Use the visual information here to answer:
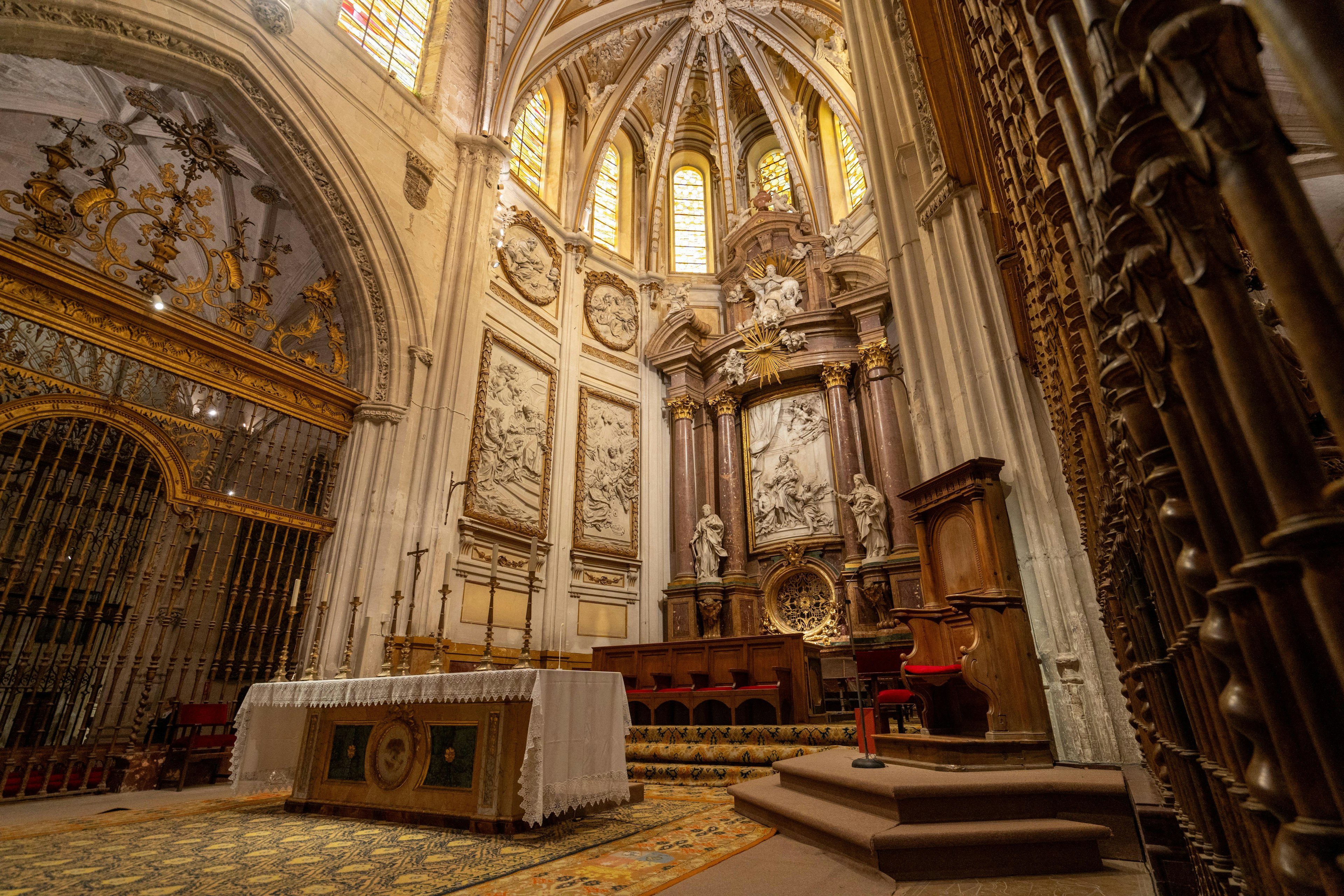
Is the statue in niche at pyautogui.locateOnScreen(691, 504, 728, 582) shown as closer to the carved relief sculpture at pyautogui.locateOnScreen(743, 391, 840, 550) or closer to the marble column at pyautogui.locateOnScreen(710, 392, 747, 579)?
the marble column at pyautogui.locateOnScreen(710, 392, 747, 579)

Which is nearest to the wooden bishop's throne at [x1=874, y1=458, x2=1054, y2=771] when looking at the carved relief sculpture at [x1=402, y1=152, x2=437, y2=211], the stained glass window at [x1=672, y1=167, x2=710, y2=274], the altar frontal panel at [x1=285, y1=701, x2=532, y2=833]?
the altar frontal panel at [x1=285, y1=701, x2=532, y2=833]

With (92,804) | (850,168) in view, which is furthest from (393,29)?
(92,804)

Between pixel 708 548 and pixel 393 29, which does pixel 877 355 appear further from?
pixel 393 29

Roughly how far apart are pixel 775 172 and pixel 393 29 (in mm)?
8544

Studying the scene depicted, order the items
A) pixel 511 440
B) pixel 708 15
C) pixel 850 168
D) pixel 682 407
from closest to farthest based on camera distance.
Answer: pixel 511 440 → pixel 682 407 → pixel 850 168 → pixel 708 15

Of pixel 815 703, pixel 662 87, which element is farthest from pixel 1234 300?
pixel 662 87

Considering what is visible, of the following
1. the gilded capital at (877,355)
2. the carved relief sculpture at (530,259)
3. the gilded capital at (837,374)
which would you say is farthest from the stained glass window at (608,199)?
the gilded capital at (877,355)

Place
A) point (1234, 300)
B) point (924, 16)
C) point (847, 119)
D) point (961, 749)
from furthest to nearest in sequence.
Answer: point (847, 119) < point (924, 16) < point (961, 749) < point (1234, 300)

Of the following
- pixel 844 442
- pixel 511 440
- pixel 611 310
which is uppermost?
pixel 611 310

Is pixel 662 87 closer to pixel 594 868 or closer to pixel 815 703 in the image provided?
pixel 815 703

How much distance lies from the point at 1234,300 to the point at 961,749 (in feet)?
11.2

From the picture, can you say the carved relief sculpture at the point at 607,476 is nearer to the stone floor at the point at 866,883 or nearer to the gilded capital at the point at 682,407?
the gilded capital at the point at 682,407

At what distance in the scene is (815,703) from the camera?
8.12 metres

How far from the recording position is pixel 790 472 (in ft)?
37.3
